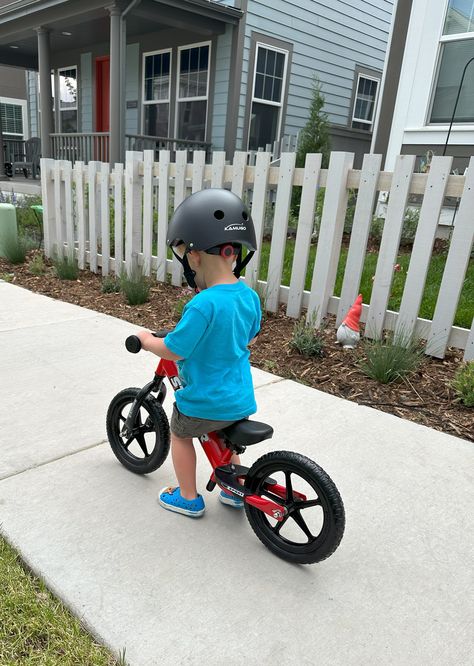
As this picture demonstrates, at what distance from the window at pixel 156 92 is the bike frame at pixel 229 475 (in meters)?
10.7

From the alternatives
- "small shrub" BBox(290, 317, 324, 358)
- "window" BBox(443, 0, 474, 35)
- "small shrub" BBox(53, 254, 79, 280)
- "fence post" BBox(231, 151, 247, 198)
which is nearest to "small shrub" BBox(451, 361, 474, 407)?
"small shrub" BBox(290, 317, 324, 358)

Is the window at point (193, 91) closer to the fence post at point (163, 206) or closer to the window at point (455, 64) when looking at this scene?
the window at point (455, 64)

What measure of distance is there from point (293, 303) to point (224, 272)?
8.56 feet

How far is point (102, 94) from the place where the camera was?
12.9m

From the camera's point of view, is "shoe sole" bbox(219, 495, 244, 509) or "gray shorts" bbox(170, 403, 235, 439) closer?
"gray shorts" bbox(170, 403, 235, 439)

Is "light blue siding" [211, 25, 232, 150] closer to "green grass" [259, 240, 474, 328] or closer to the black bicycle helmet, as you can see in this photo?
"green grass" [259, 240, 474, 328]

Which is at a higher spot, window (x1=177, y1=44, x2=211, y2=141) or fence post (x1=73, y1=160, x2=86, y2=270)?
window (x1=177, y1=44, x2=211, y2=141)

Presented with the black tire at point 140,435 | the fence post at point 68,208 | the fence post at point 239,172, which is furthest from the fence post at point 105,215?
the black tire at point 140,435

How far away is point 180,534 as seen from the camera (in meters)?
2.00

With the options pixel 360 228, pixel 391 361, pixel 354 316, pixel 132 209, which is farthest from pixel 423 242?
pixel 132 209

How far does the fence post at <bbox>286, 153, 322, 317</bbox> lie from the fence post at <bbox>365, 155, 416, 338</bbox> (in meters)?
0.62

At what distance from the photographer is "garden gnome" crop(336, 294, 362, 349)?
149 inches

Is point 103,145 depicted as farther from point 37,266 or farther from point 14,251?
point 37,266

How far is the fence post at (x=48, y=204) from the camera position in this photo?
6.21 m
